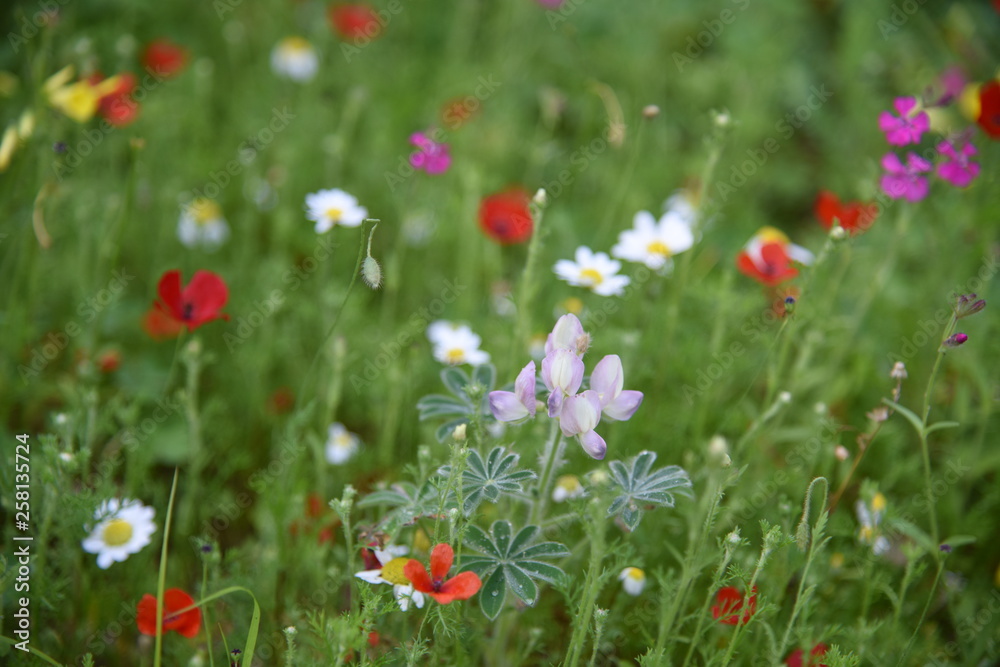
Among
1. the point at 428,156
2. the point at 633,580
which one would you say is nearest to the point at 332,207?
the point at 428,156

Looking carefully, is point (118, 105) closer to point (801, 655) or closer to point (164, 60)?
point (164, 60)

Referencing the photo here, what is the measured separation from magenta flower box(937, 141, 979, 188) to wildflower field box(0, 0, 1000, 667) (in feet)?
0.04

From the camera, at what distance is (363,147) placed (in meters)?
2.95

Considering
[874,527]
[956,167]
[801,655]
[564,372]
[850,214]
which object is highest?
[956,167]

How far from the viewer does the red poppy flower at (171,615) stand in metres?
1.34

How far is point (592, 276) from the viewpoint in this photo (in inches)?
72.1

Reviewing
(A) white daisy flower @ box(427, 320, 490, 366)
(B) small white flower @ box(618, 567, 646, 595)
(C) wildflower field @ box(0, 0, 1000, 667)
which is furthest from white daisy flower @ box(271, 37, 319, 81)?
(B) small white flower @ box(618, 567, 646, 595)

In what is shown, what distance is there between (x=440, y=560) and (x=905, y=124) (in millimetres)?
1310

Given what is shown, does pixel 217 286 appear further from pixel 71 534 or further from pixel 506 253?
pixel 506 253

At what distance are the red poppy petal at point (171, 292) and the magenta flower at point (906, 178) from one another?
150 cm

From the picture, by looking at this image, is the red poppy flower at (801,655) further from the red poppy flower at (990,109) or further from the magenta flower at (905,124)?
the red poppy flower at (990,109)

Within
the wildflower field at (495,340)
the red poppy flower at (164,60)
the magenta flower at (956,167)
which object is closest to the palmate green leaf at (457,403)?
the wildflower field at (495,340)

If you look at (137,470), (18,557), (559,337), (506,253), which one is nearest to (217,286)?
(137,470)

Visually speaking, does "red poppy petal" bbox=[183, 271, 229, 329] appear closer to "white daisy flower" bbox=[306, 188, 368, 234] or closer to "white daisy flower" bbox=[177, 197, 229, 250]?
"white daisy flower" bbox=[306, 188, 368, 234]
